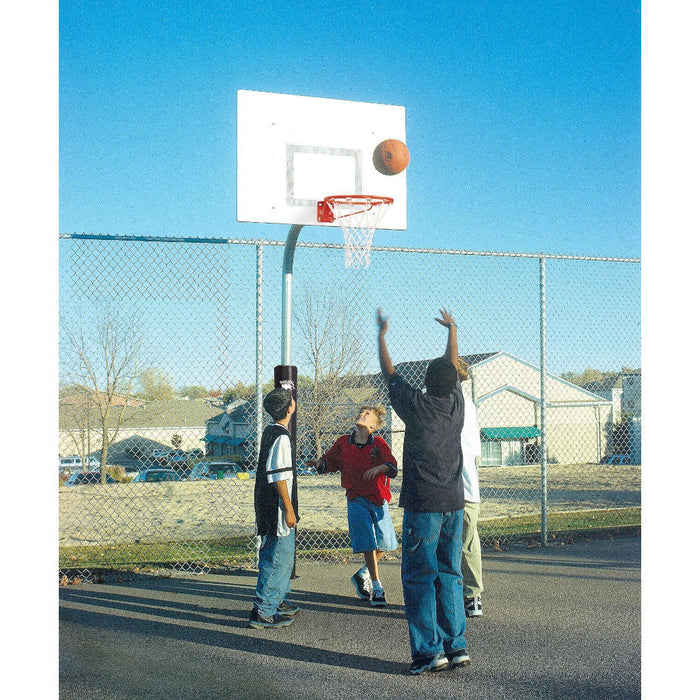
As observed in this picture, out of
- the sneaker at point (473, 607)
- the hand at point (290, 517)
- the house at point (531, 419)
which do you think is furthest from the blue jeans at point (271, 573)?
the house at point (531, 419)

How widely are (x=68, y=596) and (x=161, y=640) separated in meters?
1.55

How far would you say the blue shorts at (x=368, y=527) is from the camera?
6.18 m

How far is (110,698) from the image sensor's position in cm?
421

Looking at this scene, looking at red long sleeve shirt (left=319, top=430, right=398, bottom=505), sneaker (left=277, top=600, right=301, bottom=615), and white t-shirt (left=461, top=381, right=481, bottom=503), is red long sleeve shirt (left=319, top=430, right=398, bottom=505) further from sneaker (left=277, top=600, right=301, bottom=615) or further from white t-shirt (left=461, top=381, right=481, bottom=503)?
sneaker (left=277, top=600, right=301, bottom=615)

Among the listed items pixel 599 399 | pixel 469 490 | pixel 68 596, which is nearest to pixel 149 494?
pixel 68 596

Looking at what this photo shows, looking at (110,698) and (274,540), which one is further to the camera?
(274,540)

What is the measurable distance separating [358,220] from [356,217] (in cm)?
3

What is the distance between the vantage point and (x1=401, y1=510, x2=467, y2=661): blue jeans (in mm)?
4574

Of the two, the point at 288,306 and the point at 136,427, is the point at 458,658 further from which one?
the point at 136,427

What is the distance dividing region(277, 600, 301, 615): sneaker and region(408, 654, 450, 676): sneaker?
4.62 feet

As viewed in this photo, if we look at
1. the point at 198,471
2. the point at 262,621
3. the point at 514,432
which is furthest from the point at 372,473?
the point at 514,432

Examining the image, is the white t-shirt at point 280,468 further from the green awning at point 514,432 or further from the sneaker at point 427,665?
the green awning at point 514,432
